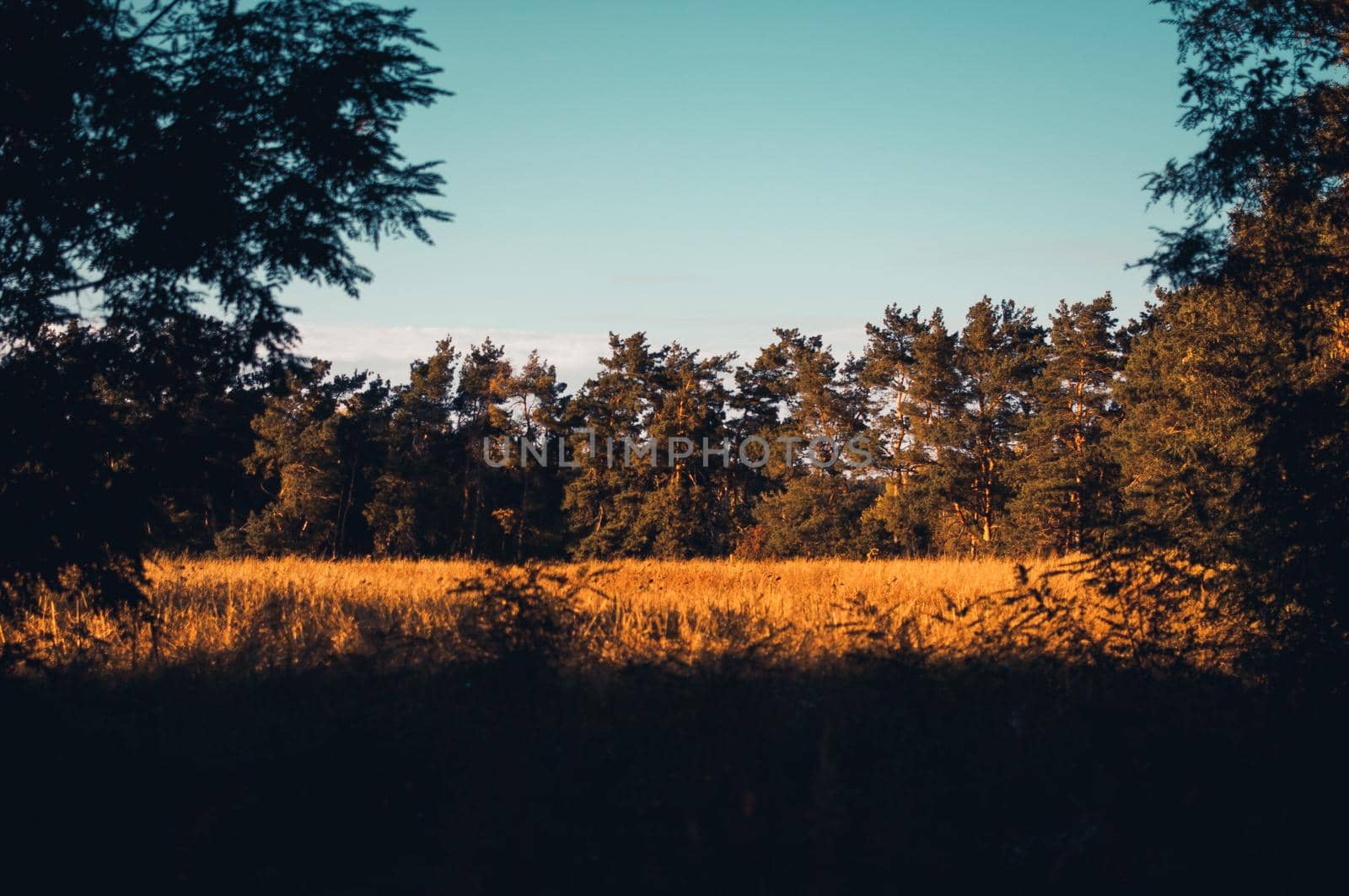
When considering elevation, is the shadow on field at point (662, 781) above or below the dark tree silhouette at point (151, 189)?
below

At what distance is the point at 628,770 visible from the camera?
15.6 ft

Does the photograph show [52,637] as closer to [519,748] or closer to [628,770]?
[519,748]

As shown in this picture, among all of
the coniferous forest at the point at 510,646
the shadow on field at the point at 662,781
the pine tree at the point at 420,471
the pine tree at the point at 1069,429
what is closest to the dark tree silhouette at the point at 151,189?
the coniferous forest at the point at 510,646

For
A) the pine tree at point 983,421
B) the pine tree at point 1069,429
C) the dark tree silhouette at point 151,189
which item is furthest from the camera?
the pine tree at point 983,421

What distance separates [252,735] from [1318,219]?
9.06m

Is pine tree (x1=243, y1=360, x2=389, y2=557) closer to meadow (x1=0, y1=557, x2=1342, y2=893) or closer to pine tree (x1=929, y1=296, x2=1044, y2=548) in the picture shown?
pine tree (x1=929, y1=296, x2=1044, y2=548)

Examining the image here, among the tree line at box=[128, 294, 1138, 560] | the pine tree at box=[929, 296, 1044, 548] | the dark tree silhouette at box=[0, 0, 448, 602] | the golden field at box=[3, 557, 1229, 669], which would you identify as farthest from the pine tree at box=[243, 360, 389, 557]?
the dark tree silhouette at box=[0, 0, 448, 602]

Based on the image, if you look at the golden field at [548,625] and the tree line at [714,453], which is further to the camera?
the tree line at [714,453]

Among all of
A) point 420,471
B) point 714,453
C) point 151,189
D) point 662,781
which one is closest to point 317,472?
point 420,471

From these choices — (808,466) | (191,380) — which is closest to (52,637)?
(191,380)

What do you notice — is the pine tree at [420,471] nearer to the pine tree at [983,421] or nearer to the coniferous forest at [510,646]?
the pine tree at [983,421]

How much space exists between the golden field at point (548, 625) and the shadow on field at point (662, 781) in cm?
46

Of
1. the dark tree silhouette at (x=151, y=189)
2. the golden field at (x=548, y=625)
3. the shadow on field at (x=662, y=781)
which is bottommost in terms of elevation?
the shadow on field at (x=662, y=781)

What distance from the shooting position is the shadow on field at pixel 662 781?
13.2 feet
